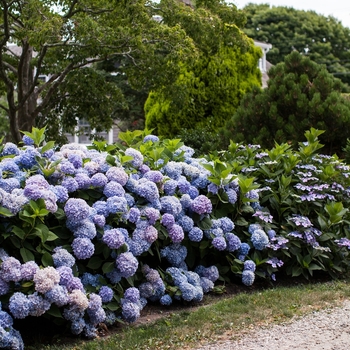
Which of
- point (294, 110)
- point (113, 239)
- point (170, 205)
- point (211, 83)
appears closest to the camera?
Result: point (113, 239)

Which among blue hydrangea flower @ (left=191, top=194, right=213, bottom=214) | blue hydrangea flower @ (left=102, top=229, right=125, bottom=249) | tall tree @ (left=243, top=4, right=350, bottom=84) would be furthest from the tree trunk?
tall tree @ (left=243, top=4, right=350, bottom=84)

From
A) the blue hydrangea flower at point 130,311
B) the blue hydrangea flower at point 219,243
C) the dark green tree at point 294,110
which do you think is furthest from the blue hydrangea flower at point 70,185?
the dark green tree at point 294,110

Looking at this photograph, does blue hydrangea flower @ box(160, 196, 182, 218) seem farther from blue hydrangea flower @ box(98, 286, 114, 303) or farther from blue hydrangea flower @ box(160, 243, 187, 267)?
blue hydrangea flower @ box(98, 286, 114, 303)

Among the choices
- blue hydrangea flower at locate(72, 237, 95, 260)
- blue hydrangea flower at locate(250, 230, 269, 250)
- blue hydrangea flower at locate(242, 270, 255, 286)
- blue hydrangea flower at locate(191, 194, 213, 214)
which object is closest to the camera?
blue hydrangea flower at locate(72, 237, 95, 260)

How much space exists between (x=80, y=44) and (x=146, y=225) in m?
6.99

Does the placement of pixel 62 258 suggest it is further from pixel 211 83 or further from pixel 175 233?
pixel 211 83

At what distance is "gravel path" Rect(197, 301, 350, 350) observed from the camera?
144 inches

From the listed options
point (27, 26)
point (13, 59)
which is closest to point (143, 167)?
point (27, 26)

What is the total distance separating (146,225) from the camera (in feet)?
14.6

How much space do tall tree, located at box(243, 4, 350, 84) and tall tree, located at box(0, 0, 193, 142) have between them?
1044 inches

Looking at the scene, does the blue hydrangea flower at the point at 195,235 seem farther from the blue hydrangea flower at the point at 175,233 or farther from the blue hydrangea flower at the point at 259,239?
the blue hydrangea flower at the point at 259,239

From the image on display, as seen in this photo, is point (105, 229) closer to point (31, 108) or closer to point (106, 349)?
point (106, 349)

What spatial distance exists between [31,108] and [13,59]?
1.74 m

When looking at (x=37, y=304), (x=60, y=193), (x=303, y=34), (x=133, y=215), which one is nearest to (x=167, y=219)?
(x=133, y=215)
